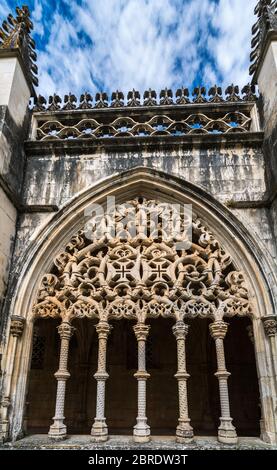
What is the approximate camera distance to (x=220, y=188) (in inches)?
236

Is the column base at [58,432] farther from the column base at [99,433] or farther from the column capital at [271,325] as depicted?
the column capital at [271,325]

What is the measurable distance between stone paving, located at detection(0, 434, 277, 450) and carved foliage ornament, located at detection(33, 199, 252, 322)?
154cm

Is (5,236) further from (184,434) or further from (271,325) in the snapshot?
(271,325)

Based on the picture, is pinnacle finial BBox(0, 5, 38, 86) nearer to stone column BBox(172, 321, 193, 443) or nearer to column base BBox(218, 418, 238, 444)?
stone column BBox(172, 321, 193, 443)

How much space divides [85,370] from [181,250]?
5474 mm

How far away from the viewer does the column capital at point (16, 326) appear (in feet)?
17.0

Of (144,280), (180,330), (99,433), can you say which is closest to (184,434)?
(99,433)

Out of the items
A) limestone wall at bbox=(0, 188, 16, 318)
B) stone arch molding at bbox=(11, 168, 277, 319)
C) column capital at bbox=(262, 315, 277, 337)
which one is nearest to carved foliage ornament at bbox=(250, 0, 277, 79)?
stone arch molding at bbox=(11, 168, 277, 319)

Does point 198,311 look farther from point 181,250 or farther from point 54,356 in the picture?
point 54,356

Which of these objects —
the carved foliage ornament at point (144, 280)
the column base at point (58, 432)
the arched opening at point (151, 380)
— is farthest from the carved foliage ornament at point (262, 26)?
the column base at point (58, 432)

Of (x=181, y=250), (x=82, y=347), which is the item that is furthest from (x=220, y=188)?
(x=82, y=347)

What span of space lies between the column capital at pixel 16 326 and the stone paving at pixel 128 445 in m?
1.34

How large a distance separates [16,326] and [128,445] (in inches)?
83.3
